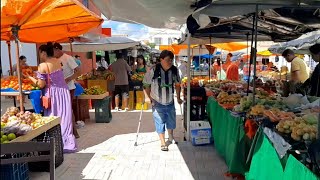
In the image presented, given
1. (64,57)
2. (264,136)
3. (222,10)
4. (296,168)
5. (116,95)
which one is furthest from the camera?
(116,95)

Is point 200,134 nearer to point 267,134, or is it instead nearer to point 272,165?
point 267,134

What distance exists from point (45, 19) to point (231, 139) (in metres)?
3.78

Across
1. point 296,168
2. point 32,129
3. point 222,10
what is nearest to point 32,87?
point 32,129

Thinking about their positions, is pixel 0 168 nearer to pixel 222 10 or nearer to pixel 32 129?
pixel 32 129

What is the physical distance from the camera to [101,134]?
7.64m

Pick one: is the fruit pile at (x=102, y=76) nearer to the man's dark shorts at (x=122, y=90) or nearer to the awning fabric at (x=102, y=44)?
the man's dark shorts at (x=122, y=90)

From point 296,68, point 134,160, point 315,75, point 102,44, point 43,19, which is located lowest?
point 134,160

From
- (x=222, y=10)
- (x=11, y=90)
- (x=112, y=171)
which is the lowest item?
(x=112, y=171)

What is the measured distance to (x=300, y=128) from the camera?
3109 millimetres

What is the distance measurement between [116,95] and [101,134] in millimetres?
3693

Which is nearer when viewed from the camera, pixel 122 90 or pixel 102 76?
pixel 102 76

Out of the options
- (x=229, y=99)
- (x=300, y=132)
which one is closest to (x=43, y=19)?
(x=229, y=99)

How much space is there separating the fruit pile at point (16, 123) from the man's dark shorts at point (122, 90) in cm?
621

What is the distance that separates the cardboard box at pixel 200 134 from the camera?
21.2ft
